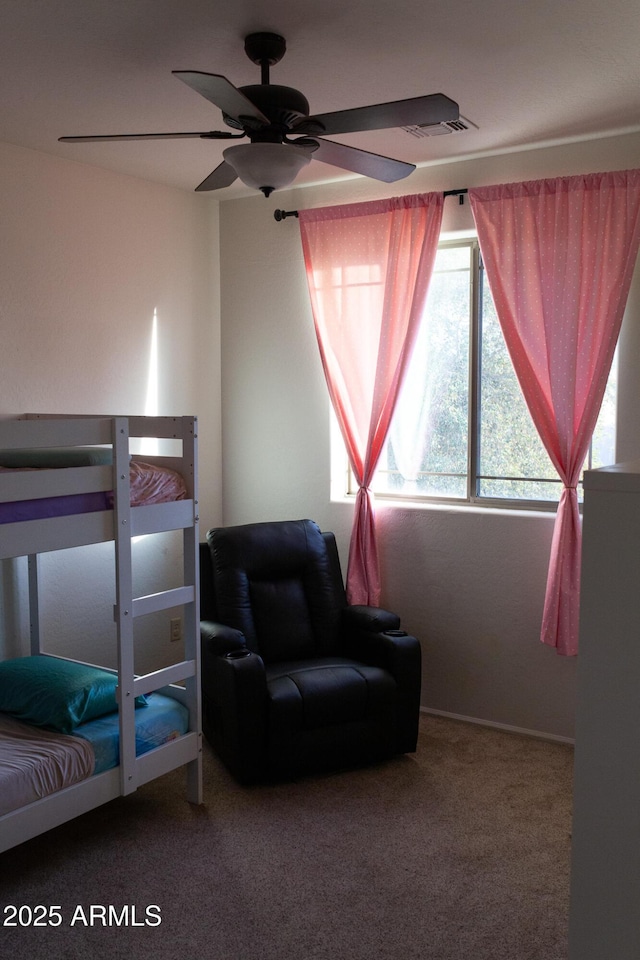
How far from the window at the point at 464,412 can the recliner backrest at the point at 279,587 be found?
0.59 metres

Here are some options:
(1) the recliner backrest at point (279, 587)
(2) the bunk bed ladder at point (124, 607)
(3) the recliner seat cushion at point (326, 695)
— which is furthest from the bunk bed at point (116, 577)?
(1) the recliner backrest at point (279, 587)

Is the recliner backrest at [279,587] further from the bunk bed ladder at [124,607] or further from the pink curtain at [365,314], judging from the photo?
the bunk bed ladder at [124,607]

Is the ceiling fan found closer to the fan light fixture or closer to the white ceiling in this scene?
the fan light fixture

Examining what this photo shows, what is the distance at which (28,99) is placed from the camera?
113 inches

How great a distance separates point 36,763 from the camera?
2494mm

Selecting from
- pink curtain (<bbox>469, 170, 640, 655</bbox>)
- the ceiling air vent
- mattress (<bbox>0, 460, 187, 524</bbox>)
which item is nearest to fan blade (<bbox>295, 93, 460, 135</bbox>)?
the ceiling air vent

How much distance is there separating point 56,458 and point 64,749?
93 centimetres

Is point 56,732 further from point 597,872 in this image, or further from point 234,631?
point 597,872

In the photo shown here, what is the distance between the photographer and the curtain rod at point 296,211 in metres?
3.69

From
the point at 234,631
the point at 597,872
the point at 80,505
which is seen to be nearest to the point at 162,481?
the point at 80,505

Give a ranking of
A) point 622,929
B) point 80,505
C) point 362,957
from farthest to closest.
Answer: point 80,505 < point 362,957 < point 622,929

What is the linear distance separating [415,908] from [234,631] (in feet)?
4.34

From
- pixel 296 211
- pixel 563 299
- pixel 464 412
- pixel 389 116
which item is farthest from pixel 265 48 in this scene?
pixel 464 412

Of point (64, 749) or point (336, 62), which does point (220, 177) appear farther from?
point (64, 749)
